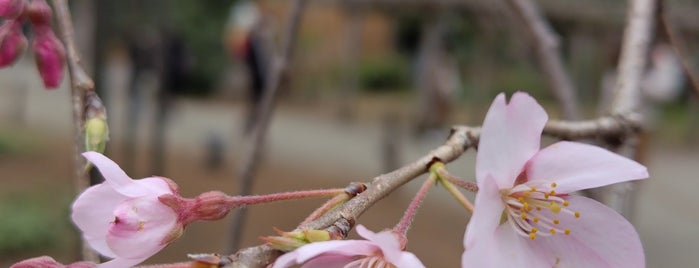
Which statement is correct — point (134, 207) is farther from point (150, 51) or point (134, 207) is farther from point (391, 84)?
point (391, 84)

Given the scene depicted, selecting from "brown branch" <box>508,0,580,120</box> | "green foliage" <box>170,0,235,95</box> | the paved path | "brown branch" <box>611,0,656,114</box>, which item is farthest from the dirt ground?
"green foliage" <box>170,0,235,95</box>

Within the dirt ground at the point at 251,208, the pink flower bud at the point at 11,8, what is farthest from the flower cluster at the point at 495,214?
the dirt ground at the point at 251,208

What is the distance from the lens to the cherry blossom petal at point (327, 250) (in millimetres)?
367

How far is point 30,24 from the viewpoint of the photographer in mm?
681

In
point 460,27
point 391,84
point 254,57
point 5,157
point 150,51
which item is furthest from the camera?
point 391,84

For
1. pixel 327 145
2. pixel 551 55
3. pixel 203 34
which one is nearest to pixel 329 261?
pixel 551 55

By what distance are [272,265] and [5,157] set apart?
7326 mm

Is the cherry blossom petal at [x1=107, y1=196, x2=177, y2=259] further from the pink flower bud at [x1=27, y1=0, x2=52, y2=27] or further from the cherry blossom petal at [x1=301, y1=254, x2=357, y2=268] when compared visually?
the pink flower bud at [x1=27, y1=0, x2=52, y2=27]

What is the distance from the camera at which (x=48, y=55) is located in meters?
0.68

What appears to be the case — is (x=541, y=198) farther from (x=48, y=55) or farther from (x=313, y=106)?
(x=313, y=106)

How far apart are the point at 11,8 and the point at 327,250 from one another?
0.39 meters

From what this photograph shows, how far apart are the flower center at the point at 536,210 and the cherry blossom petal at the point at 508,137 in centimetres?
2

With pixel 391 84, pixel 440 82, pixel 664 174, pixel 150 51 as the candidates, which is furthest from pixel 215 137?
pixel 391 84

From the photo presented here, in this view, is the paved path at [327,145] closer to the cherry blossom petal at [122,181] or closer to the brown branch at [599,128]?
the brown branch at [599,128]
